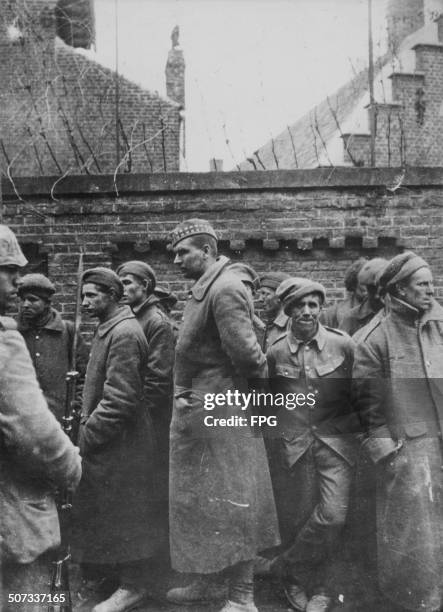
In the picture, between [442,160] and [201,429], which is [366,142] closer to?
[442,160]

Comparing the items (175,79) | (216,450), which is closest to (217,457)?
(216,450)

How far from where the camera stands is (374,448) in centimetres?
348

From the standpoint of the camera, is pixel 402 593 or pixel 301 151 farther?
pixel 301 151

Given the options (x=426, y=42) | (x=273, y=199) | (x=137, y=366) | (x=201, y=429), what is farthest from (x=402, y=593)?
(x=426, y=42)

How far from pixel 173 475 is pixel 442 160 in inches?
502

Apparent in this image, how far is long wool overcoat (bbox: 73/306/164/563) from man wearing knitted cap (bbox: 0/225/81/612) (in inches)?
43.4

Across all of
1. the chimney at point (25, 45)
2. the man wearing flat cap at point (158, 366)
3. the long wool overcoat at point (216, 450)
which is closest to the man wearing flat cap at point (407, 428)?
the long wool overcoat at point (216, 450)

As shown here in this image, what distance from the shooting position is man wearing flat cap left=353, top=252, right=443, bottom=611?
11.0ft

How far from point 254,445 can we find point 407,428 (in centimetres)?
78

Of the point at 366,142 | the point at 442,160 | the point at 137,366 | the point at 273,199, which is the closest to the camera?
the point at 137,366

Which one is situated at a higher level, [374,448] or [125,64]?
[125,64]

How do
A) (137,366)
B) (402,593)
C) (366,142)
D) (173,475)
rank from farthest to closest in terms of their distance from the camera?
1. (366,142)
2. (137,366)
3. (173,475)
4. (402,593)

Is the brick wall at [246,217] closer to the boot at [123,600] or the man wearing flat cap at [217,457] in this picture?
the man wearing flat cap at [217,457]

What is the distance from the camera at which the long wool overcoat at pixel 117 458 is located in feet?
12.5
